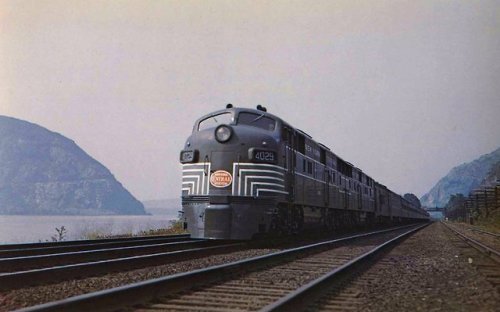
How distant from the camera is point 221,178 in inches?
501

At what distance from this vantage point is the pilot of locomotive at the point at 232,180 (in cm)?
1227

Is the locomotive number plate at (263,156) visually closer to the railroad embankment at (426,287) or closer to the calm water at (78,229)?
the railroad embankment at (426,287)

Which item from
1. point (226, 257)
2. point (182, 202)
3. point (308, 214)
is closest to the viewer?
point (226, 257)

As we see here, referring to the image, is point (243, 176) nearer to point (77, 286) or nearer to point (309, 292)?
point (77, 286)

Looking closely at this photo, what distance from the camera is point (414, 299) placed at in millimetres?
6078

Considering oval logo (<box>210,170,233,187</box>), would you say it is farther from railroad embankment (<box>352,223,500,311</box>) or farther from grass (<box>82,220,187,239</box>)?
grass (<box>82,220,187,239</box>)

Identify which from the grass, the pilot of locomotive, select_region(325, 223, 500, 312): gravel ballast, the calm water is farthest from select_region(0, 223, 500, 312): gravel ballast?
the calm water

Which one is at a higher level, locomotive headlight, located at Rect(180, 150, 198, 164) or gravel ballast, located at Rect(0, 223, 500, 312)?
locomotive headlight, located at Rect(180, 150, 198, 164)

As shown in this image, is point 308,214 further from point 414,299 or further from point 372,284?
point 414,299

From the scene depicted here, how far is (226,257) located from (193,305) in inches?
202

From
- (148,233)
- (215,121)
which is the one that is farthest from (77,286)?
(148,233)

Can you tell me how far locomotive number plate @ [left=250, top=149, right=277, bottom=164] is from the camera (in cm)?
1273

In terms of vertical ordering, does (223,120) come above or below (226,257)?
above

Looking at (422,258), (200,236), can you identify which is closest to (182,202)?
(200,236)
